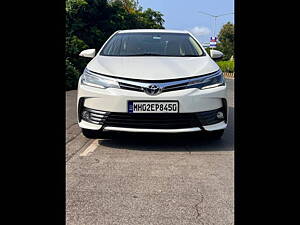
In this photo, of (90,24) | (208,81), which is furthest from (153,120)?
(90,24)

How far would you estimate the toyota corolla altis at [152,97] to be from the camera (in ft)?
11.6

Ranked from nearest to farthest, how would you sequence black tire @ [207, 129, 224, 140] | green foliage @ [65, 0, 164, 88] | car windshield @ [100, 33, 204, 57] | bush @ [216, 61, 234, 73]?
bush @ [216, 61, 234, 73] → black tire @ [207, 129, 224, 140] → car windshield @ [100, 33, 204, 57] → green foliage @ [65, 0, 164, 88]

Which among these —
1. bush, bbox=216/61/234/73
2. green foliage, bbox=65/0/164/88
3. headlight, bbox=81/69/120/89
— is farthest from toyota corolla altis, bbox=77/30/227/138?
green foliage, bbox=65/0/164/88

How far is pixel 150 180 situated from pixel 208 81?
132 centimetres

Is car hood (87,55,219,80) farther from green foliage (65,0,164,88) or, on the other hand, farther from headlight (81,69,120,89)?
green foliage (65,0,164,88)

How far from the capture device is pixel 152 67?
3762 mm

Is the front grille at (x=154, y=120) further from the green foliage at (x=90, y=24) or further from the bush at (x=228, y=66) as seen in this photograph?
the green foliage at (x=90, y=24)

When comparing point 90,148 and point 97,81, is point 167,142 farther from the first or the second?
point 97,81

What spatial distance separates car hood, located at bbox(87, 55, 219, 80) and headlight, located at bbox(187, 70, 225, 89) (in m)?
0.06

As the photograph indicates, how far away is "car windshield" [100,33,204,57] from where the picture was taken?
4.42 meters

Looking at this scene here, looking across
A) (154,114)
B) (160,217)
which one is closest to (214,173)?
(154,114)
